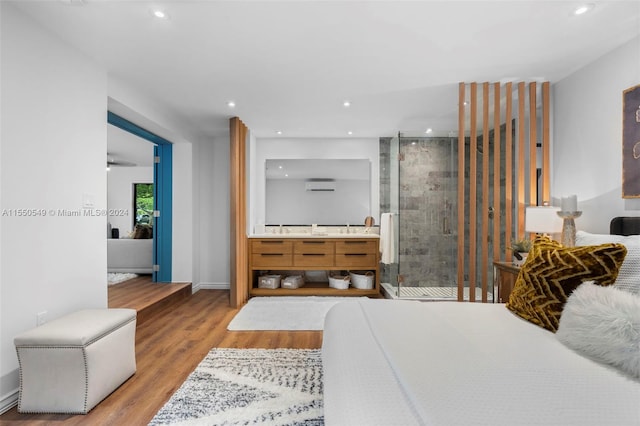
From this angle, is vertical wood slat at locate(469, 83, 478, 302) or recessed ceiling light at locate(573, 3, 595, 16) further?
vertical wood slat at locate(469, 83, 478, 302)

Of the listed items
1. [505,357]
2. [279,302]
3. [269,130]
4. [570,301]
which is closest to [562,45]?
[570,301]

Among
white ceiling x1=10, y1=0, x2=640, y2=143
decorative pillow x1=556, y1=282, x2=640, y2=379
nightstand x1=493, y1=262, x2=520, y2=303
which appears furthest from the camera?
nightstand x1=493, y1=262, x2=520, y2=303

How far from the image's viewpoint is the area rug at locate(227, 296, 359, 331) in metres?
3.26

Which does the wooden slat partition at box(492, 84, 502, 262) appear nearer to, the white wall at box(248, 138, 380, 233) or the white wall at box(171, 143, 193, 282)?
the white wall at box(248, 138, 380, 233)

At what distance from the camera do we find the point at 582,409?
0.85 m

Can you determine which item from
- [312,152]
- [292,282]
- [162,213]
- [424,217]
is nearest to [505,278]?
[424,217]

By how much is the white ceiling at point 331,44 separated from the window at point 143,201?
5.01m

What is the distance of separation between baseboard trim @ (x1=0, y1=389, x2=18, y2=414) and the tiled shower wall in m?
3.97

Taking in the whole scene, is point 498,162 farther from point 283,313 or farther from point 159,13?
point 159,13

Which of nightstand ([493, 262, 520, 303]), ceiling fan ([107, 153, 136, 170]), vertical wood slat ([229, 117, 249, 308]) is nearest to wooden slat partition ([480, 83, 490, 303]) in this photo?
nightstand ([493, 262, 520, 303])

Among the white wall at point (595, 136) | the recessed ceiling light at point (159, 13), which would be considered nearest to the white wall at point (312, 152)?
the white wall at point (595, 136)

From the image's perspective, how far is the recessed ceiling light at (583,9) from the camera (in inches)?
75.4

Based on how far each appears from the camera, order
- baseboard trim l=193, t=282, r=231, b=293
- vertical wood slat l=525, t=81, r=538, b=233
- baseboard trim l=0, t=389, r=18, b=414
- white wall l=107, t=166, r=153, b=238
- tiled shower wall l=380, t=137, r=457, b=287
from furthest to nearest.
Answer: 1. white wall l=107, t=166, r=153, b=238
2. baseboard trim l=193, t=282, r=231, b=293
3. tiled shower wall l=380, t=137, r=457, b=287
4. vertical wood slat l=525, t=81, r=538, b=233
5. baseboard trim l=0, t=389, r=18, b=414

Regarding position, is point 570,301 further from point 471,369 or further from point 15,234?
point 15,234
